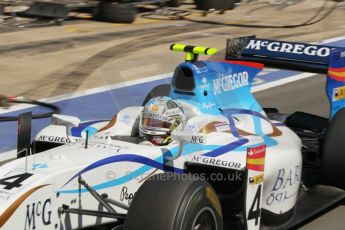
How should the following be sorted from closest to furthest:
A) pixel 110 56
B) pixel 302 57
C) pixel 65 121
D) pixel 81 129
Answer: pixel 81 129 → pixel 65 121 → pixel 302 57 → pixel 110 56

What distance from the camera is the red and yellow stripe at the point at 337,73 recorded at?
778 cm

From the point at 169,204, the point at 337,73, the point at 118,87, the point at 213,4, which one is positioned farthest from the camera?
the point at 213,4

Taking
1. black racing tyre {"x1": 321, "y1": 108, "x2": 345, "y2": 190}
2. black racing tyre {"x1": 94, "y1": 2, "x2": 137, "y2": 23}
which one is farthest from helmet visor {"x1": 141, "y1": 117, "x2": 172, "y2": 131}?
black racing tyre {"x1": 94, "y1": 2, "x2": 137, "y2": 23}

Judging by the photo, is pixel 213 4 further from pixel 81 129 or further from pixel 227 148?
pixel 227 148

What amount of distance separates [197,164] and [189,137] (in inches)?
11.5

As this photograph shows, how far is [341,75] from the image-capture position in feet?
25.7

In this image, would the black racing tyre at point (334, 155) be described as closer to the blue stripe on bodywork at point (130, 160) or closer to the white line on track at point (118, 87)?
the blue stripe on bodywork at point (130, 160)

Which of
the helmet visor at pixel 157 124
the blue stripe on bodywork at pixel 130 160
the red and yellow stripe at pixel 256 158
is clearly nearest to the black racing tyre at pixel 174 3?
the helmet visor at pixel 157 124

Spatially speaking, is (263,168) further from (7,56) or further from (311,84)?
(7,56)

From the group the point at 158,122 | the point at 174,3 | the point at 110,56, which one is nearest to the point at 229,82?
the point at 158,122

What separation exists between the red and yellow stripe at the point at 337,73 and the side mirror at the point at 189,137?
7.06 feet

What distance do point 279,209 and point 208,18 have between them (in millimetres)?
16575

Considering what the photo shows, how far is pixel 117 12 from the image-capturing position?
816 inches

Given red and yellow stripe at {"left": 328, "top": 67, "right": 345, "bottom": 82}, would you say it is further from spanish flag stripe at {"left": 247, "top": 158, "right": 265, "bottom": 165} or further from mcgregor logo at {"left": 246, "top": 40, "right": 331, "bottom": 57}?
spanish flag stripe at {"left": 247, "top": 158, "right": 265, "bottom": 165}
